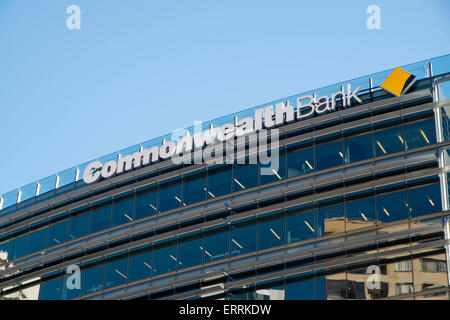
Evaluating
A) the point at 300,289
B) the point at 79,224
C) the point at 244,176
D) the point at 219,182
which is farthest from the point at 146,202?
the point at 300,289

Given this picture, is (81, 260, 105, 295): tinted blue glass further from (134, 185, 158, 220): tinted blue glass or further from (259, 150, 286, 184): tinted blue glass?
(259, 150, 286, 184): tinted blue glass

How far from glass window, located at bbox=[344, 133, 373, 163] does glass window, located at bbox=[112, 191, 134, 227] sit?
17696 mm

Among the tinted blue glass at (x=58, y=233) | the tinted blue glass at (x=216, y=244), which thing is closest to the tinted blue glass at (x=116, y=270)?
the tinted blue glass at (x=58, y=233)

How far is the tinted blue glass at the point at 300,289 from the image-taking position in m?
49.5

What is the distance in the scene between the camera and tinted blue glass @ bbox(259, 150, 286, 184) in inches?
2133

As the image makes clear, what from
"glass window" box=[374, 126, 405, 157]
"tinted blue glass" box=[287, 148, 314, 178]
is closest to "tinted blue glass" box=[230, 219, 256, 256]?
"tinted blue glass" box=[287, 148, 314, 178]

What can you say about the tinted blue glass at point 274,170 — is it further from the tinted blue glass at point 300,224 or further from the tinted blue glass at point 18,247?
the tinted blue glass at point 18,247

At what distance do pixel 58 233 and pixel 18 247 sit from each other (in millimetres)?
4749

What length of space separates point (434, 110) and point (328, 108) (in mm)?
7247

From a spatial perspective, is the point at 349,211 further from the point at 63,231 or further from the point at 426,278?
the point at 63,231

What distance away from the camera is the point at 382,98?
5244 cm
